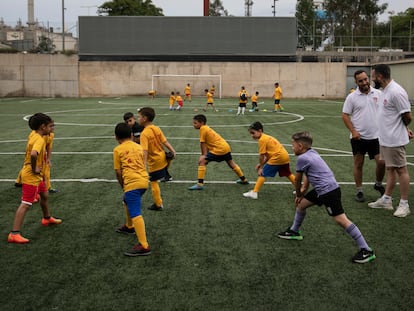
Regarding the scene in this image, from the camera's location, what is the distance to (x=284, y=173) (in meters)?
8.39

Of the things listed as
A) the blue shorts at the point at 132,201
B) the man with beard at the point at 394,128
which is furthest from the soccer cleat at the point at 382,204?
the blue shorts at the point at 132,201

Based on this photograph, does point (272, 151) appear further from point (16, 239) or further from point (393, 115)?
point (16, 239)

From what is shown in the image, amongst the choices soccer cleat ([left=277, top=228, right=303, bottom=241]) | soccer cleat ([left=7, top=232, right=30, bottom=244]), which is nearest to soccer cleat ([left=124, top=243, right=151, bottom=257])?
soccer cleat ([left=7, top=232, right=30, bottom=244])

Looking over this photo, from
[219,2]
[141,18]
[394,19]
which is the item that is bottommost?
[141,18]

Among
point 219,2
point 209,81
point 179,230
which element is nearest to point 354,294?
point 179,230

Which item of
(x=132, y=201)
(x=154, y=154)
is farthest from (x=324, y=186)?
(x=154, y=154)

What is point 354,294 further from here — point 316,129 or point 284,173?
point 316,129

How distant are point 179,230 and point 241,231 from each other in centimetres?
85

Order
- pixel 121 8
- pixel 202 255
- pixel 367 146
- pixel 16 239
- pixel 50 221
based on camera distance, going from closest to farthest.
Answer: pixel 202 255 → pixel 16 239 → pixel 50 221 → pixel 367 146 → pixel 121 8

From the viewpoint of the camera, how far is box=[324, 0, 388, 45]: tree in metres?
75.9

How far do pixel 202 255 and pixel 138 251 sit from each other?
0.76 meters

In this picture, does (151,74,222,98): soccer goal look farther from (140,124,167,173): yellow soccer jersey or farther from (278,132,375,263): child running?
(278,132,375,263): child running

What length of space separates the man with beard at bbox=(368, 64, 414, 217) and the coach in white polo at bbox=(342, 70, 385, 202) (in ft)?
2.08

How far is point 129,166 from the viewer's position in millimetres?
5613
